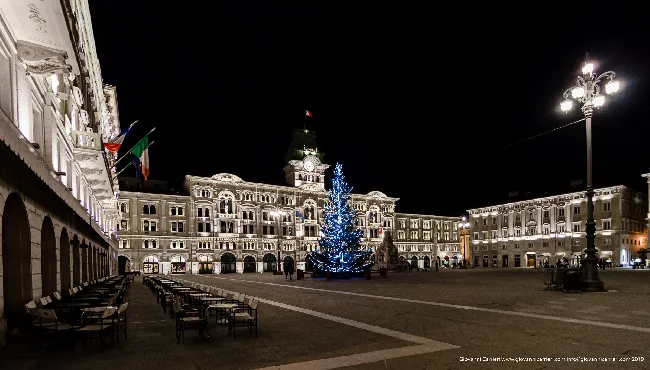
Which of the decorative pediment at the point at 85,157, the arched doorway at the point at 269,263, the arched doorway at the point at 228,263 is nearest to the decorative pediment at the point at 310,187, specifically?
the arched doorway at the point at 269,263

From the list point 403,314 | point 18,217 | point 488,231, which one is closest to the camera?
point 18,217

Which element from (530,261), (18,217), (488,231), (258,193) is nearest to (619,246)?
(530,261)

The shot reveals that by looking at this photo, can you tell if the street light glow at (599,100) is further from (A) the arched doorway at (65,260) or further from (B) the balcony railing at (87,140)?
(B) the balcony railing at (87,140)

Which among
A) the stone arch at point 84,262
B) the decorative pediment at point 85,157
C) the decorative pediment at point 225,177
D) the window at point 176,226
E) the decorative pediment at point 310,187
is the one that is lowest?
the window at point 176,226

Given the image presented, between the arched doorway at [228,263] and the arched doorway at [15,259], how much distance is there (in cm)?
6931

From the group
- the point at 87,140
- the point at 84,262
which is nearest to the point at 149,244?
the point at 84,262

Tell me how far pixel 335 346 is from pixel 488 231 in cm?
9323

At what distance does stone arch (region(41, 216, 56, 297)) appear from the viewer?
13.9 meters

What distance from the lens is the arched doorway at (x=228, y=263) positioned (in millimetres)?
78500

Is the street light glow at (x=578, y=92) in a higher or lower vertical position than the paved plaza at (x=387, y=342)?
higher

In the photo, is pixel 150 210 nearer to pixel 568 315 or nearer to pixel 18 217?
pixel 18 217

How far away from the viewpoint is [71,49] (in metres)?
12.0

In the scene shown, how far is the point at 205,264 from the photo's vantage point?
7625 centimetres

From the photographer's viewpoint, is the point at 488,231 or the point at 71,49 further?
the point at 488,231
